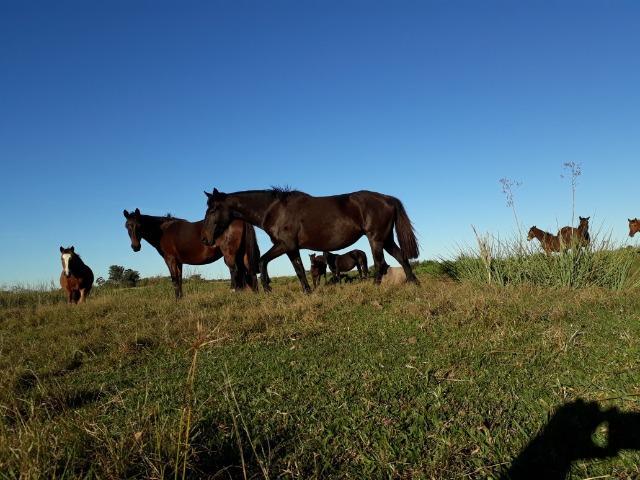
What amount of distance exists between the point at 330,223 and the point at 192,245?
428cm

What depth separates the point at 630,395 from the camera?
→ 310 centimetres

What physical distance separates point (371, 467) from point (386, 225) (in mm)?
7936

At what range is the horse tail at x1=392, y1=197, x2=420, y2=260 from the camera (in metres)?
10.2

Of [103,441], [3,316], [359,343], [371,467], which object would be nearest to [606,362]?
[359,343]

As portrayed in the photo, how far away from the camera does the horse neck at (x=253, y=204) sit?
10.4 metres

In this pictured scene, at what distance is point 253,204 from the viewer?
1049cm

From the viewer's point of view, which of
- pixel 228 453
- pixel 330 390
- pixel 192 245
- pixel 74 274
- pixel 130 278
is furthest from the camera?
pixel 130 278

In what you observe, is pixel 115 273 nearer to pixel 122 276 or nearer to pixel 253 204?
pixel 122 276

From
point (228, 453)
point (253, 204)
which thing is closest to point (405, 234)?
point (253, 204)

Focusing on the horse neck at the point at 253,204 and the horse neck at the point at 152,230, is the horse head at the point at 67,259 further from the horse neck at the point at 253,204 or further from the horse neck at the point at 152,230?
the horse neck at the point at 253,204

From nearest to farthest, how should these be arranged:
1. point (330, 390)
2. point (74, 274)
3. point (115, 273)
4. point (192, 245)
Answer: point (330, 390) → point (192, 245) → point (74, 274) → point (115, 273)

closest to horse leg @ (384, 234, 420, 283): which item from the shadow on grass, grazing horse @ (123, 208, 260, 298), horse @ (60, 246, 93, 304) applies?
grazing horse @ (123, 208, 260, 298)

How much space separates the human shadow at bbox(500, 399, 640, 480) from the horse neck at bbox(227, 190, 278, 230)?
8079 millimetres

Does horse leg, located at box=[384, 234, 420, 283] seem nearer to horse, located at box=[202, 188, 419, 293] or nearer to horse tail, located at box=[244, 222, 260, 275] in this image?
horse, located at box=[202, 188, 419, 293]
